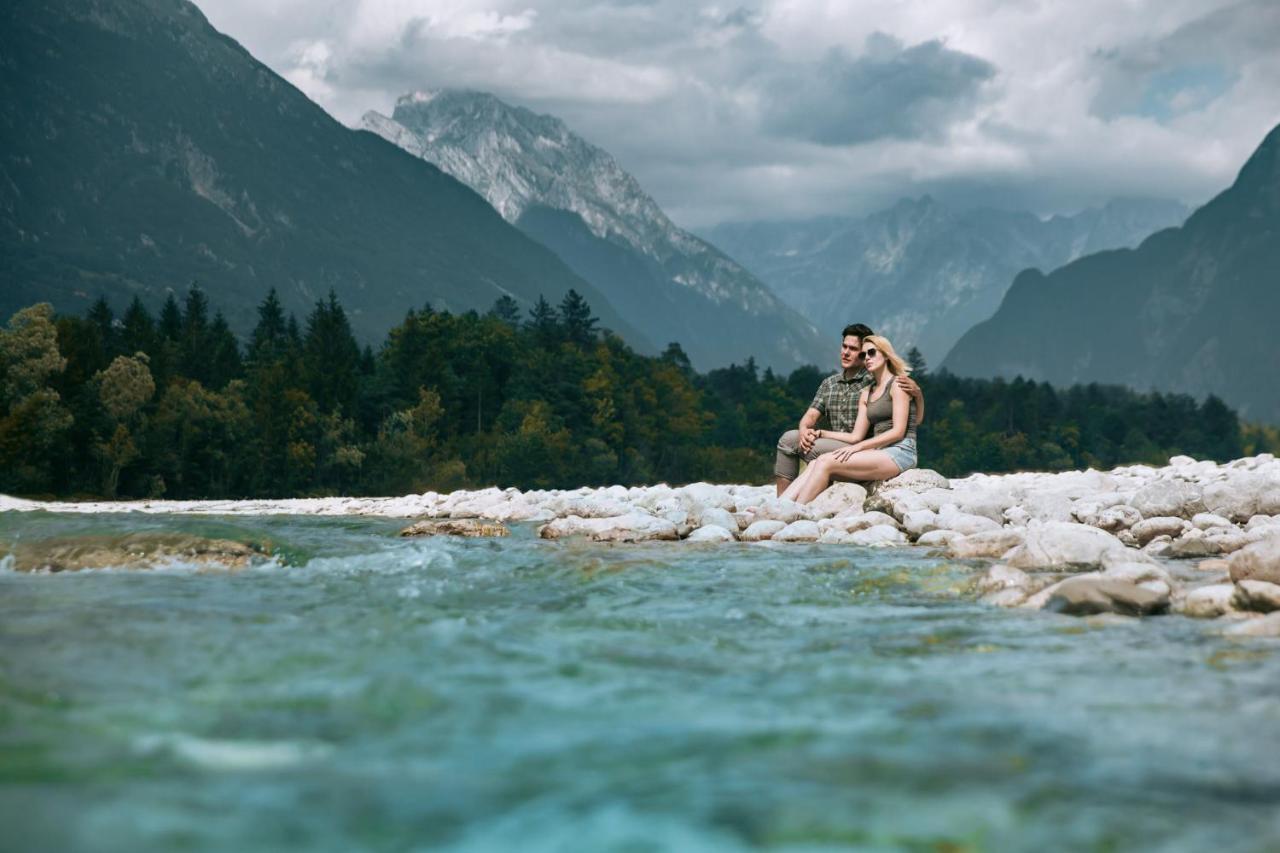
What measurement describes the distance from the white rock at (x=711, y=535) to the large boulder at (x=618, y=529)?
36 cm

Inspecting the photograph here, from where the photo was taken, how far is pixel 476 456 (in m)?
74.4

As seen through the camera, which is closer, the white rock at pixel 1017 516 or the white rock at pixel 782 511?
the white rock at pixel 1017 516

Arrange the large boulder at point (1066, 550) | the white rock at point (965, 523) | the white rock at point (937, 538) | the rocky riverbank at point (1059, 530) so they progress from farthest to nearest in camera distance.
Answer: the white rock at point (965, 523) → the white rock at point (937, 538) → the large boulder at point (1066, 550) → the rocky riverbank at point (1059, 530)

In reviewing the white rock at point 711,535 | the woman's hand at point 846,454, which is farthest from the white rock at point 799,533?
the woman's hand at point 846,454

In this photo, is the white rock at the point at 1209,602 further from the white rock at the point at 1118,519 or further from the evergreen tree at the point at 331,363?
the evergreen tree at the point at 331,363

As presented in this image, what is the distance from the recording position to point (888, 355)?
46.9 ft

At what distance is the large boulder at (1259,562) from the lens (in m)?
7.56

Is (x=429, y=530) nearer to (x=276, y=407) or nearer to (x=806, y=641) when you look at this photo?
(x=806, y=641)

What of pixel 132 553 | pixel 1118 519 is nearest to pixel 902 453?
pixel 1118 519

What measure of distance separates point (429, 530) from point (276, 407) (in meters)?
52.3

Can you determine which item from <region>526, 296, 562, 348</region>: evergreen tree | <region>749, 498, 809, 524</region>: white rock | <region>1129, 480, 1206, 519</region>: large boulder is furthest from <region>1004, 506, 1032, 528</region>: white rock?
<region>526, 296, 562, 348</region>: evergreen tree

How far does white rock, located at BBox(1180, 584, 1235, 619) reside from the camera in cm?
719

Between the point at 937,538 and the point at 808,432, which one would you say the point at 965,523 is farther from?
the point at 808,432

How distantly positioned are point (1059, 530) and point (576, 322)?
90.3m
